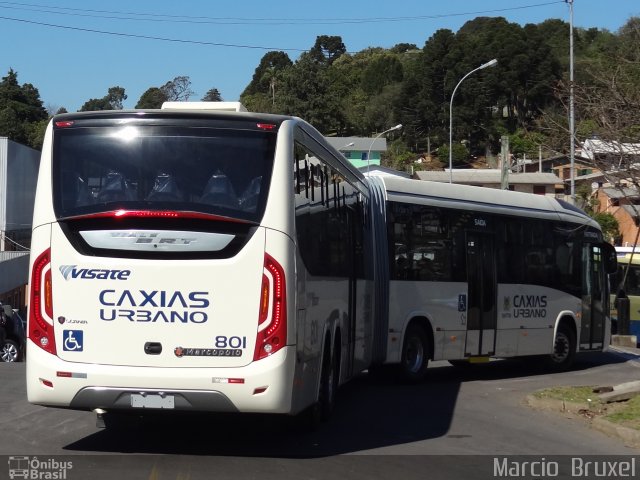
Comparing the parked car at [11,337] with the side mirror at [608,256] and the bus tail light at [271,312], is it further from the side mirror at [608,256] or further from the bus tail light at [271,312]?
the bus tail light at [271,312]

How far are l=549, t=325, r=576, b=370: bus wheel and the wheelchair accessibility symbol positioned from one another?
12402mm

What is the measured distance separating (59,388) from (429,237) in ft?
28.5

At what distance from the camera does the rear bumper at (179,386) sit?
853cm

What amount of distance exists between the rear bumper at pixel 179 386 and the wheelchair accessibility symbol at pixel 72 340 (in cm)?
13

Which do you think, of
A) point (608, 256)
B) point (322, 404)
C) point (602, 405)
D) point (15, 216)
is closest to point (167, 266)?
point (322, 404)

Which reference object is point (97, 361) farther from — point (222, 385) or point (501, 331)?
point (501, 331)

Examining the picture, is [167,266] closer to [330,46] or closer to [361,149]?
[361,149]

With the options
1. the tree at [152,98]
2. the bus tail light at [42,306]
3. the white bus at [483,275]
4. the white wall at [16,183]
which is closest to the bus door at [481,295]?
the white bus at [483,275]

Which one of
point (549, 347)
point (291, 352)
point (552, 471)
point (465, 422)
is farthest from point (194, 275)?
point (549, 347)

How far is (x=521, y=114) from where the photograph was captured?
85562 millimetres

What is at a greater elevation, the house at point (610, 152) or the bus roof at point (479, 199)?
the house at point (610, 152)

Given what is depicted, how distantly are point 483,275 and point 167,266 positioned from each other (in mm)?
9542

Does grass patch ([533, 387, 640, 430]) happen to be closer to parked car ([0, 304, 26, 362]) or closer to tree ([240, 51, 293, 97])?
parked car ([0, 304, 26, 362])

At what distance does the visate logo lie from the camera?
28.4 feet
